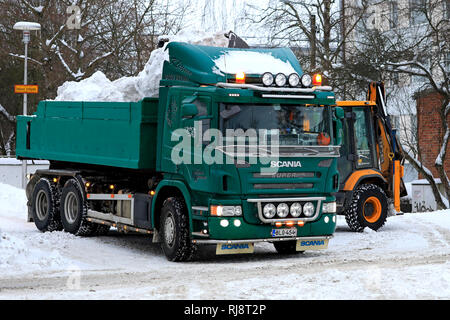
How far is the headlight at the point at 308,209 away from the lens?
43.1ft

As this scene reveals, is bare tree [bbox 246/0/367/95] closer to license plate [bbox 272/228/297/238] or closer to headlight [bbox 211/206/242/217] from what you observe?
license plate [bbox 272/228/297/238]

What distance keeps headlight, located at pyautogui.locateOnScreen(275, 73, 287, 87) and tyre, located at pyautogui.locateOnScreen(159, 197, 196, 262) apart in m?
2.31

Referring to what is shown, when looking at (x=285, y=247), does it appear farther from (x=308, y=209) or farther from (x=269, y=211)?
(x=269, y=211)

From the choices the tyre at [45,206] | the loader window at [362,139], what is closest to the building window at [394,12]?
the loader window at [362,139]

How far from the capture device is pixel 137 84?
1513 cm

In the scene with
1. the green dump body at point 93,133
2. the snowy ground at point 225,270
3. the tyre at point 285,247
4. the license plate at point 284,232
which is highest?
the green dump body at point 93,133

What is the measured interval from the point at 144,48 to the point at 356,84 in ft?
36.3

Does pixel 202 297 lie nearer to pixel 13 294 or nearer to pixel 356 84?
pixel 13 294

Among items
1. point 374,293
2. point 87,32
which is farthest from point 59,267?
point 87,32

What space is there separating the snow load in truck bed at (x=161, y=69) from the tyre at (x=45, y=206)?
200 cm

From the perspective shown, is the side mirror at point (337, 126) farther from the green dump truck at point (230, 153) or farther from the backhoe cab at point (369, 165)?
the backhoe cab at point (369, 165)

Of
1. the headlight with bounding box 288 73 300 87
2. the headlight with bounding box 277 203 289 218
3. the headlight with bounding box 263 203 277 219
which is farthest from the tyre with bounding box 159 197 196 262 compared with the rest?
the headlight with bounding box 288 73 300 87

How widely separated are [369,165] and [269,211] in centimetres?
646

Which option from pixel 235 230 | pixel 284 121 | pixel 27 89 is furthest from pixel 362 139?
pixel 27 89
